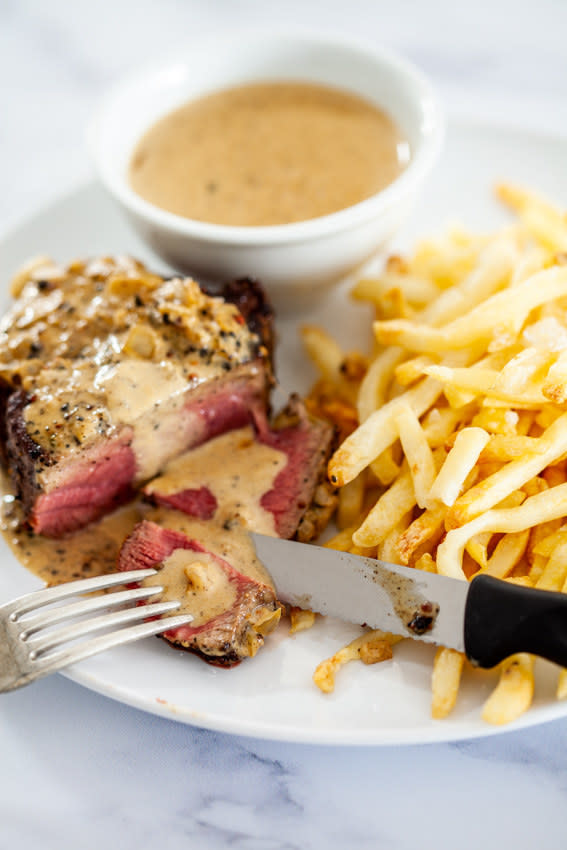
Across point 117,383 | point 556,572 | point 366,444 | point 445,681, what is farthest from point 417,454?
point 117,383

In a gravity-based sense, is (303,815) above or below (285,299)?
below

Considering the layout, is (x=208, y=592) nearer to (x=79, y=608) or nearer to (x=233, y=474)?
(x=79, y=608)

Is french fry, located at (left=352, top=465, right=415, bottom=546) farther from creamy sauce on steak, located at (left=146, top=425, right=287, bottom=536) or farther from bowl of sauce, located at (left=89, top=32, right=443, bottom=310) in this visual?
bowl of sauce, located at (left=89, top=32, right=443, bottom=310)

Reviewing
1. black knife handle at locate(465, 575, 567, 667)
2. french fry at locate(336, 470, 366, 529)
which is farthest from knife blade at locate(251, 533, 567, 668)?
french fry at locate(336, 470, 366, 529)

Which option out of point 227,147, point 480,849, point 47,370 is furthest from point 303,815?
point 227,147

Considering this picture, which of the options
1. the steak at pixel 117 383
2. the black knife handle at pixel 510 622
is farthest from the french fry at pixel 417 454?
the steak at pixel 117 383

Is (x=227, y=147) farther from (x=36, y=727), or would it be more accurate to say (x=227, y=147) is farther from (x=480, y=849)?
(x=480, y=849)
